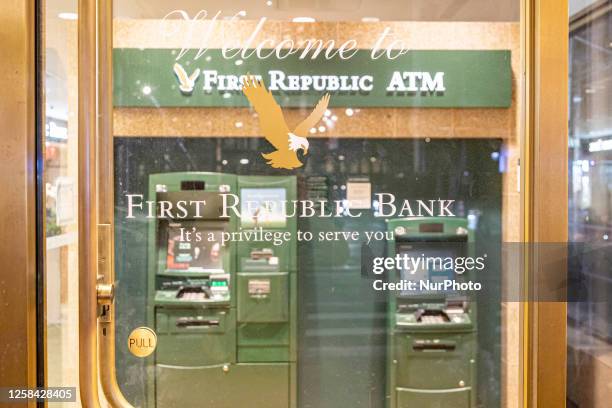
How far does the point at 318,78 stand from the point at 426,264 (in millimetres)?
977

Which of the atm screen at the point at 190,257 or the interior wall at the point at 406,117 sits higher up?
Result: the interior wall at the point at 406,117

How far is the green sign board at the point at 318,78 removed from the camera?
2.34 m

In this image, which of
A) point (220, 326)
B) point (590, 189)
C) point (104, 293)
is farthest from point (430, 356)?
point (104, 293)

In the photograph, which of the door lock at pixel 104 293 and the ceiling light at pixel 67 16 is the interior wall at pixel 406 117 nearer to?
the ceiling light at pixel 67 16

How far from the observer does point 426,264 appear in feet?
6.89

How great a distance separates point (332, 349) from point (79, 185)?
2.72 m

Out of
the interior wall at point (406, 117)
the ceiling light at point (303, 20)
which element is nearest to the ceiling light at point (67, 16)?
the interior wall at point (406, 117)

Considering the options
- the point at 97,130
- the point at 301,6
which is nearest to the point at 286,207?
the point at 97,130

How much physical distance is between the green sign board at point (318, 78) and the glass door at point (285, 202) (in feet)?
0.05

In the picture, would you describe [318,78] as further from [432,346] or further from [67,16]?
[432,346]

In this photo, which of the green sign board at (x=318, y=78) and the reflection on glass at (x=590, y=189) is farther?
the green sign board at (x=318, y=78)

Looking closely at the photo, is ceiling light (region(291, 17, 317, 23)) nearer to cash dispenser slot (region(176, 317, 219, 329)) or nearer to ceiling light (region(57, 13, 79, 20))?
ceiling light (region(57, 13, 79, 20))

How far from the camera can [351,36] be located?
8.17 feet

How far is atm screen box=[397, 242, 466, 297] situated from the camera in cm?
200
